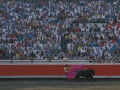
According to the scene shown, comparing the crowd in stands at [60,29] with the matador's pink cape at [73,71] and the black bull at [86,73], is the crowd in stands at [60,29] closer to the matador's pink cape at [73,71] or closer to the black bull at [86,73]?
the matador's pink cape at [73,71]

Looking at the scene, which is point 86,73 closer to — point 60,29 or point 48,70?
point 48,70

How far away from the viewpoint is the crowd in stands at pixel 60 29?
73.4ft

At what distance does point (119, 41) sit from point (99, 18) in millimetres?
3404

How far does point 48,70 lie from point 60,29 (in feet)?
18.0

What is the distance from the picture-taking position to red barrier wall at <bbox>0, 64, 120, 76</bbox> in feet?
65.9

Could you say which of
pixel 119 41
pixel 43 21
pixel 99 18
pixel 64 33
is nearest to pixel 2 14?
pixel 43 21

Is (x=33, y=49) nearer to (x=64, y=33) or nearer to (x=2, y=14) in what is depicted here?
(x=64, y=33)

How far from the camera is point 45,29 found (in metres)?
25.1

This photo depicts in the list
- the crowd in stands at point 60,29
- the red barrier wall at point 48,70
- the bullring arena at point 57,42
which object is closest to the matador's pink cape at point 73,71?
the bullring arena at point 57,42

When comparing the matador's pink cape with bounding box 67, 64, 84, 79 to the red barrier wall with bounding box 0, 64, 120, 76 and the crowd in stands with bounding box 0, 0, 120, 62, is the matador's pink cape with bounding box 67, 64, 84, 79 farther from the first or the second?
the crowd in stands with bounding box 0, 0, 120, 62

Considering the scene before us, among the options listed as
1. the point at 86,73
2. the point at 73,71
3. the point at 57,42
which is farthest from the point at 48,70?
the point at 57,42

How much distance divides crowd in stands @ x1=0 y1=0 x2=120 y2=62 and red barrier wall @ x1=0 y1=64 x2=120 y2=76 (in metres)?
0.85

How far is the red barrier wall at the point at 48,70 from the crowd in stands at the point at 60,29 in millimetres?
850

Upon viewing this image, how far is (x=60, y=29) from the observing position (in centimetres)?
2500
